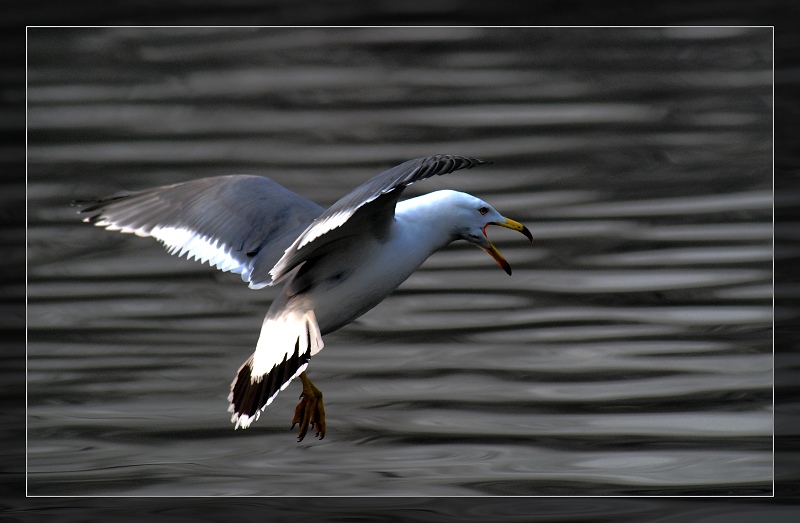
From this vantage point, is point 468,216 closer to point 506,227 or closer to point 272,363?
point 506,227

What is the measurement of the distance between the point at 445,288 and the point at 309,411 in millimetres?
465

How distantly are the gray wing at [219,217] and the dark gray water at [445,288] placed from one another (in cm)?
5

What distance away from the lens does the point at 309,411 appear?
405 centimetres

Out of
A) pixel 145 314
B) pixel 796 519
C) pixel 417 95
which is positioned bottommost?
pixel 796 519

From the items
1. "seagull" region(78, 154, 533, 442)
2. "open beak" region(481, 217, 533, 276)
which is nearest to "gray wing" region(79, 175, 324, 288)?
"seagull" region(78, 154, 533, 442)

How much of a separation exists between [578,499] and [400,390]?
1.69 ft

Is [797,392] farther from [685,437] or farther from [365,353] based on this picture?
[365,353]

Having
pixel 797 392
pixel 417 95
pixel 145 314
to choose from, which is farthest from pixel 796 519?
pixel 145 314

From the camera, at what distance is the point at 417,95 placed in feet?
13.6

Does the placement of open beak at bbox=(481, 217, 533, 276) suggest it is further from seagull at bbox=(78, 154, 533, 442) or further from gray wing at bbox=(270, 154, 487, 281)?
gray wing at bbox=(270, 154, 487, 281)

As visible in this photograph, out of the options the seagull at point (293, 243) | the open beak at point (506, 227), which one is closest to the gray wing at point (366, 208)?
the seagull at point (293, 243)

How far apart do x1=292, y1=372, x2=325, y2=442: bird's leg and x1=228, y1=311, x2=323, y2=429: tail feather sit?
0.54 ft

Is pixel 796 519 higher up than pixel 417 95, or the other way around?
pixel 417 95

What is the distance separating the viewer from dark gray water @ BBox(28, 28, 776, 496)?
4.06 meters
